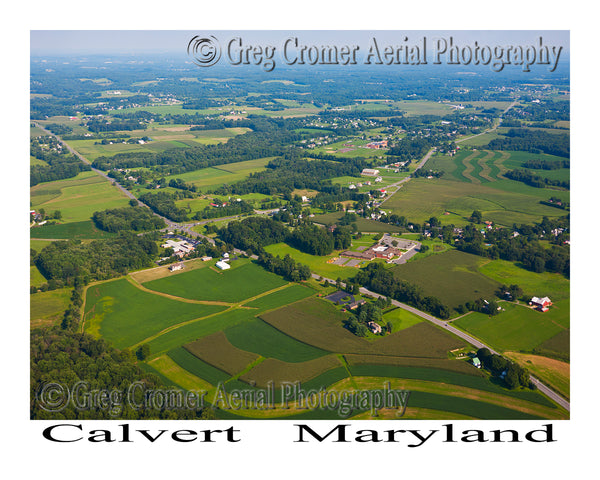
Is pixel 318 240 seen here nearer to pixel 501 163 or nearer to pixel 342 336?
pixel 342 336

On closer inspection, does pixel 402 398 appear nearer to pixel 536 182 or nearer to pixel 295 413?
pixel 295 413

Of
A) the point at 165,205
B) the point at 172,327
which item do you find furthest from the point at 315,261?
the point at 165,205

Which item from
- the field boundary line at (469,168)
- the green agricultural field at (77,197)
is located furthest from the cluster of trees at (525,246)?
the green agricultural field at (77,197)

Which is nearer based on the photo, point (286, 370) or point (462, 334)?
point (286, 370)

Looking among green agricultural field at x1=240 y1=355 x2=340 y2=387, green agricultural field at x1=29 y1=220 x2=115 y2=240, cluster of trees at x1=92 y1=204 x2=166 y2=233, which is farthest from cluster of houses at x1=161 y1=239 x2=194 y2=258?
green agricultural field at x1=240 y1=355 x2=340 y2=387

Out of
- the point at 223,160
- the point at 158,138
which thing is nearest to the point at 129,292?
the point at 223,160

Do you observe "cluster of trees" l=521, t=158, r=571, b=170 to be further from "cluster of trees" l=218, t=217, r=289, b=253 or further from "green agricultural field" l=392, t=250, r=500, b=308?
"cluster of trees" l=218, t=217, r=289, b=253
